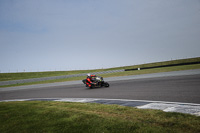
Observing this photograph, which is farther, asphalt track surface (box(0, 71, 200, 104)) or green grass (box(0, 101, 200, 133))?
asphalt track surface (box(0, 71, 200, 104))

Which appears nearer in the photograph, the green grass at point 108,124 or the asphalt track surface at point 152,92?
the green grass at point 108,124

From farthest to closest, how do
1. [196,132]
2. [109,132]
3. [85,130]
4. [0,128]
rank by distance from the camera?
1. [0,128]
2. [85,130]
3. [109,132]
4. [196,132]

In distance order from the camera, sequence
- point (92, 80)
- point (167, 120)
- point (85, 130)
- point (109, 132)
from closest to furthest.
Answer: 1. point (109, 132)
2. point (85, 130)
3. point (167, 120)
4. point (92, 80)

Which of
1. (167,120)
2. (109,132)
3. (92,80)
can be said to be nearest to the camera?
(109,132)

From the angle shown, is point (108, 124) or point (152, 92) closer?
point (108, 124)

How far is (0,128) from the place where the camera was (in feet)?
13.7

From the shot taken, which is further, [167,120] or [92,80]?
[92,80]

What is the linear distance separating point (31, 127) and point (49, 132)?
764mm

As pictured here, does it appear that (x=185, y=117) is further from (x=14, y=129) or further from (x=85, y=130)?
(x=14, y=129)

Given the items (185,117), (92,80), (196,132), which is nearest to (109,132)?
(196,132)

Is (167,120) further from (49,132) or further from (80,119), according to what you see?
(49,132)

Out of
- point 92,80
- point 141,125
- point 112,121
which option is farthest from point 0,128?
point 92,80

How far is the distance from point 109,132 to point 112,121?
66 centimetres

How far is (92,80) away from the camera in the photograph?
1384 cm
